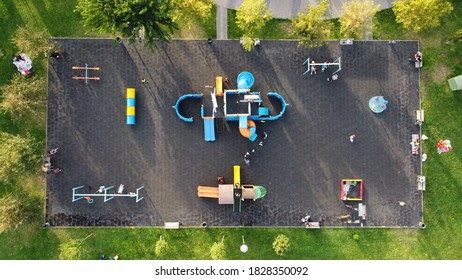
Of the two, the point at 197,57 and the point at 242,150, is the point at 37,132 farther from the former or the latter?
the point at 242,150

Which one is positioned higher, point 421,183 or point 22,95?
point 22,95

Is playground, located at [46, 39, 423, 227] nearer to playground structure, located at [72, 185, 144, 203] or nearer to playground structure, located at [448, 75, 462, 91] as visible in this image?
playground structure, located at [72, 185, 144, 203]

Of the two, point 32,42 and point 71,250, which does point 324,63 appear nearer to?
point 32,42

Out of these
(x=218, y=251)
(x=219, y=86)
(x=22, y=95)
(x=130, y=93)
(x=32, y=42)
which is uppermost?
(x=32, y=42)

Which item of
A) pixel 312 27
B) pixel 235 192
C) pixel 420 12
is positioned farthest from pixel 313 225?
pixel 420 12

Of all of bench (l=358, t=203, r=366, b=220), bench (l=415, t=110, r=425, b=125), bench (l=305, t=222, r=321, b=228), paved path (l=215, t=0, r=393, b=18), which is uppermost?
paved path (l=215, t=0, r=393, b=18)

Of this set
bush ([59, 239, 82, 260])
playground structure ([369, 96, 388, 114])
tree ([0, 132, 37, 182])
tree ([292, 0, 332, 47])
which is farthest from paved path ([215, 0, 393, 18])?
bush ([59, 239, 82, 260])
